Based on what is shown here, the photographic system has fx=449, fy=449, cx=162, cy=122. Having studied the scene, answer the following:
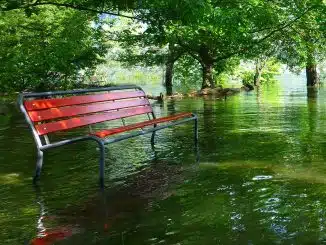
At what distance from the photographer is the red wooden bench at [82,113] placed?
194 inches

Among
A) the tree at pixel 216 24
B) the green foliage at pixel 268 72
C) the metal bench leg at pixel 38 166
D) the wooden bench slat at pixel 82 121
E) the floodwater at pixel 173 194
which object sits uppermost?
the tree at pixel 216 24

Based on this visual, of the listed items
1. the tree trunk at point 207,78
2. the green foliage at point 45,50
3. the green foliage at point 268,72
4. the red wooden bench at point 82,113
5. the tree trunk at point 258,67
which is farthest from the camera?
the green foliage at point 268,72

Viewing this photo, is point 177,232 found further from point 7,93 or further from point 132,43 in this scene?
point 132,43

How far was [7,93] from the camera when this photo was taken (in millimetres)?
21812

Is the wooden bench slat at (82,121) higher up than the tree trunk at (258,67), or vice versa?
the tree trunk at (258,67)

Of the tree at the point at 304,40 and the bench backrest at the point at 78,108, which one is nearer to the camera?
the bench backrest at the point at 78,108

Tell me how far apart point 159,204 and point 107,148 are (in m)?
3.60

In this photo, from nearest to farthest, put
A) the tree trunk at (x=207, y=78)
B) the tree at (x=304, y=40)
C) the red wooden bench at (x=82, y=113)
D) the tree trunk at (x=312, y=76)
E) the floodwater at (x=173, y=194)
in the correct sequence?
1. the floodwater at (x=173, y=194)
2. the red wooden bench at (x=82, y=113)
3. the tree at (x=304, y=40)
4. the tree trunk at (x=207, y=78)
5. the tree trunk at (x=312, y=76)

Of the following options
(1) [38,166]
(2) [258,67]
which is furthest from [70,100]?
(2) [258,67]

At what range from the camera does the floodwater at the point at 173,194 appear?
3.29 m

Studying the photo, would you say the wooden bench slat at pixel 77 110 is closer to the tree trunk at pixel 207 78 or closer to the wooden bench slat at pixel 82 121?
the wooden bench slat at pixel 82 121

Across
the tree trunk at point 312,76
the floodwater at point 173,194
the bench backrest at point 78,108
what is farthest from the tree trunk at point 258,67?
the bench backrest at point 78,108

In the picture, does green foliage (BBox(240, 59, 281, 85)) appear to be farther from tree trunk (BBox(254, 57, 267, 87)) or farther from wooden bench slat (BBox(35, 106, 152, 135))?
wooden bench slat (BBox(35, 106, 152, 135))

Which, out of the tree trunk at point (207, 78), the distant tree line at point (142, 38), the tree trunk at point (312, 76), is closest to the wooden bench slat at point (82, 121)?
the distant tree line at point (142, 38)
